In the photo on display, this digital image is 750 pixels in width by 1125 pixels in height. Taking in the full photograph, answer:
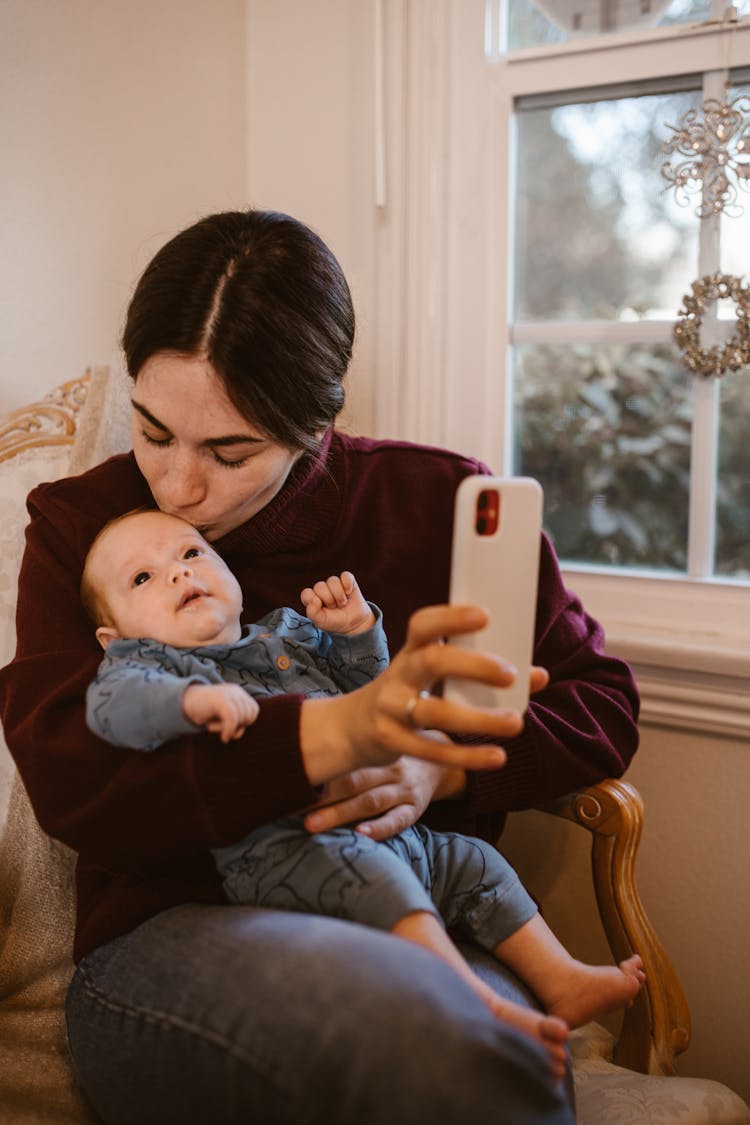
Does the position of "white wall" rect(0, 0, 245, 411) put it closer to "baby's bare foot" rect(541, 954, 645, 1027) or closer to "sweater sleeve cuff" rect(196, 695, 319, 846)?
"sweater sleeve cuff" rect(196, 695, 319, 846)

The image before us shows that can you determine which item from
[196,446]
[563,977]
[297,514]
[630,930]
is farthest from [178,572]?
[630,930]

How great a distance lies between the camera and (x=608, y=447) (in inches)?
79.5

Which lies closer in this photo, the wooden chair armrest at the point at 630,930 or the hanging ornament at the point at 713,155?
the wooden chair armrest at the point at 630,930

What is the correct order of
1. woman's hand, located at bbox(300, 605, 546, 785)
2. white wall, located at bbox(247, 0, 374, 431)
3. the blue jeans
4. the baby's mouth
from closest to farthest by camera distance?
the blue jeans < woman's hand, located at bbox(300, 605, 546, 785) < the baby's mouth < white wall, located at bbox(247, 0, 374, 431)

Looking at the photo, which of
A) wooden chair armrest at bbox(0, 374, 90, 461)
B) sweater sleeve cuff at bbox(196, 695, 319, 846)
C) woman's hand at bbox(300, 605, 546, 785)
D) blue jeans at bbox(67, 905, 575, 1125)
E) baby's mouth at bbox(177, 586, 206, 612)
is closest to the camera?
blue jeans at bbox(67, 905, 575, 1125)

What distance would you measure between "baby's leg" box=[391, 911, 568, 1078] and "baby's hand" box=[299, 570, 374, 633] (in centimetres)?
35

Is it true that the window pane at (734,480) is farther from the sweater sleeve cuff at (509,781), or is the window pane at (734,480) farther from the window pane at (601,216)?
the sweater sleeve cuff at (509,781)

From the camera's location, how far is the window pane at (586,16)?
71.4 inches

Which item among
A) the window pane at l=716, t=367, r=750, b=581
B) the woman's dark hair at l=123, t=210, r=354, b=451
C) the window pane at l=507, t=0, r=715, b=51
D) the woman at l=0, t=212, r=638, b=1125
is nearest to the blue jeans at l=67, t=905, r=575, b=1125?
the woman at l=0, t=212, r=638, b=1125

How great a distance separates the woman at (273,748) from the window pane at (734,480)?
1.69 ft

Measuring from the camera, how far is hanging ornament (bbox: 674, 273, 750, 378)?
1799 millimetres

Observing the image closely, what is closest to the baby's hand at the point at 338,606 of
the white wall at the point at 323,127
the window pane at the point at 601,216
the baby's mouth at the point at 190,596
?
the baby's mouth at the point at 190,596

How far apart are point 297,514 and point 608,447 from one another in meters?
0.83

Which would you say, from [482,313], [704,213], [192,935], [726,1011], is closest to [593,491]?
[482,313]
